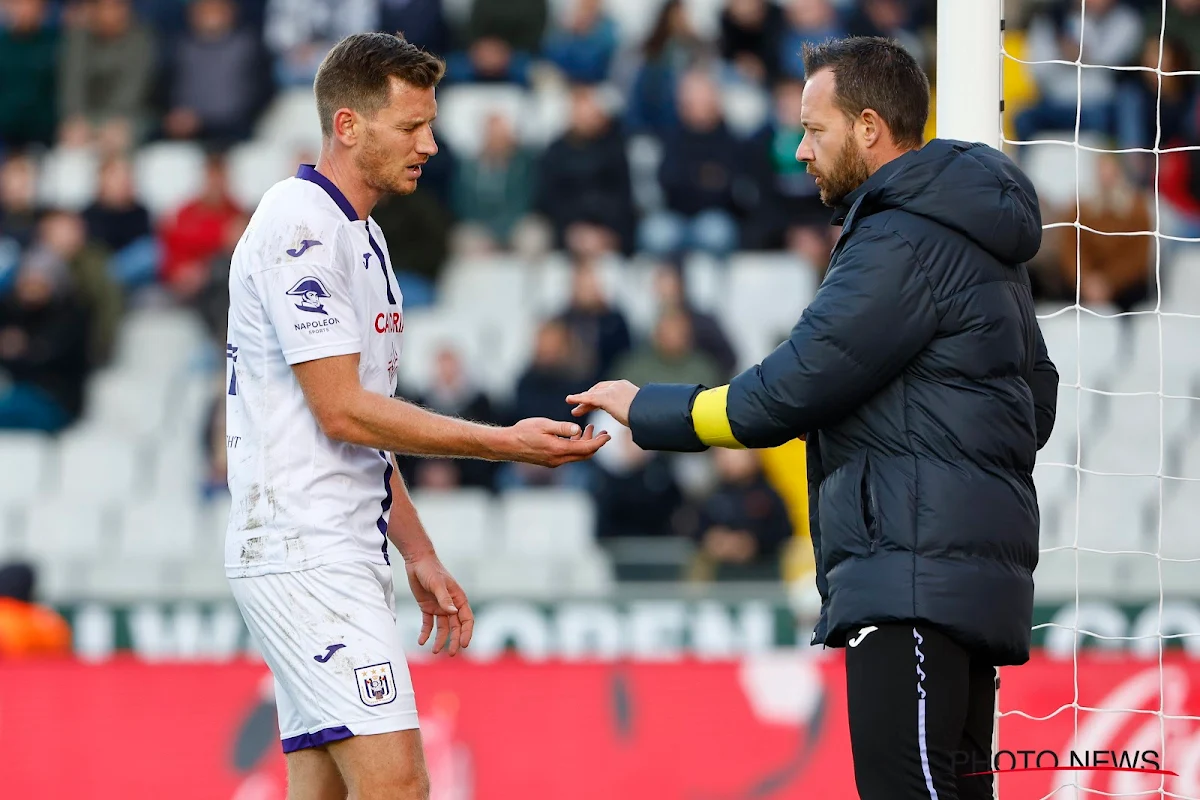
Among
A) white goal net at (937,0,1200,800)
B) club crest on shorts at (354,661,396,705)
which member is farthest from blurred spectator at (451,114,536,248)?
club crest on shorts at (354,661,396,705)

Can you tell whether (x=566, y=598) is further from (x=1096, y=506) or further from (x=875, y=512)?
(x=875, y=512)

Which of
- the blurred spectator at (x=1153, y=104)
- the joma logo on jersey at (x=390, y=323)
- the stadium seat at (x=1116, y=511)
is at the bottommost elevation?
the stadium seat at (x=1116, y=511)

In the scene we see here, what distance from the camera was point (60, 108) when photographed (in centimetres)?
1241

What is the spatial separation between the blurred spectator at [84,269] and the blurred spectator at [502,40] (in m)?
2.98

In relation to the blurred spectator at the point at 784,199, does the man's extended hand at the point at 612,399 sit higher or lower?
lower

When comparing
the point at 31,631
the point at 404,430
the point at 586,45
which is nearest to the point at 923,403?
the point at 404,430

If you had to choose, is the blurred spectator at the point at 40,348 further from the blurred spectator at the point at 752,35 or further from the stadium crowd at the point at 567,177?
the blurred spectator at the point at 752,35

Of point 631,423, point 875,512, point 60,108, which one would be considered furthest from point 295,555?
point 60,108

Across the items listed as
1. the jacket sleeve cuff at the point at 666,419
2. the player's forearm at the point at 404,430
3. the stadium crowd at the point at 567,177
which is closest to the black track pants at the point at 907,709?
the jacket sleeve cuff at the point at 666,419

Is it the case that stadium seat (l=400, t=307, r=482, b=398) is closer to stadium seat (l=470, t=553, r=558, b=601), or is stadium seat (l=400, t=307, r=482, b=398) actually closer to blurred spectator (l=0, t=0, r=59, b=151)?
stadium seat (l=470, t=553, r=558, b=601)

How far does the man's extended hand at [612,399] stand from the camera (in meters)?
4.01

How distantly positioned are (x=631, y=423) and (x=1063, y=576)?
507 centimetres

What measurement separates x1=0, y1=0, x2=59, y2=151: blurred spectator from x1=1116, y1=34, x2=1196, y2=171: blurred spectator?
7.78m

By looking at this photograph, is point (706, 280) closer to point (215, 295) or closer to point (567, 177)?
point (567, 177)
